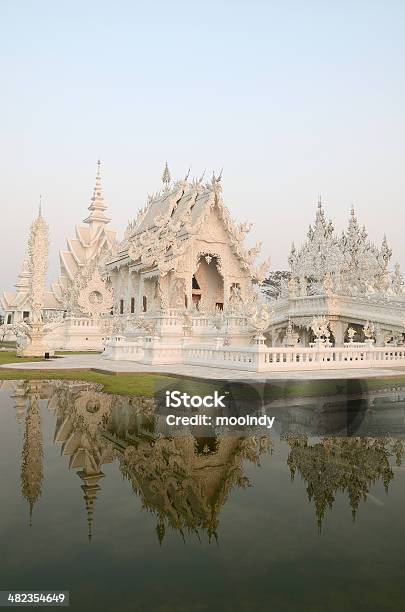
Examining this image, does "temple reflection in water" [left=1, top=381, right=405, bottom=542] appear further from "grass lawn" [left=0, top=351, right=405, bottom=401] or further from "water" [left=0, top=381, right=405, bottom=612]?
"grass lawn" [left=0, top=351, right=405, bottom=401]

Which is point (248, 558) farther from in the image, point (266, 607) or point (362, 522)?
point (362, 522)

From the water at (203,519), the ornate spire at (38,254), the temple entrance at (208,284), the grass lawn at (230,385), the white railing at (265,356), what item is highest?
the ornate spire at (38,254)

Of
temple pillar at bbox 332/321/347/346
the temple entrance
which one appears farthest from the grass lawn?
the temple entrance

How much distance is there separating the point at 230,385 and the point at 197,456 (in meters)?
5.47

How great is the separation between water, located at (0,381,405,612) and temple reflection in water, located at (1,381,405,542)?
0.07ft

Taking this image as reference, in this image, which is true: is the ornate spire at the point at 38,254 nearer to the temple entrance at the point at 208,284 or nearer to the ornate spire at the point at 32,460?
the temple entrance at the point at 208,284

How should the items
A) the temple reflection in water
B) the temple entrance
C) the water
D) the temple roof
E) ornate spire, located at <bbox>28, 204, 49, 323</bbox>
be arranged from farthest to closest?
ornate spire, located at <bbox>28, 204, 49, 323</bbox>
the temple entrance
the temple roof
the temple reflection in water
the water

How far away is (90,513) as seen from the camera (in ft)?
12.5

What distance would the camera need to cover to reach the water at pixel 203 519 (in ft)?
9.01

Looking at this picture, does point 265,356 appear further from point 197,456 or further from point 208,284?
point 208,284

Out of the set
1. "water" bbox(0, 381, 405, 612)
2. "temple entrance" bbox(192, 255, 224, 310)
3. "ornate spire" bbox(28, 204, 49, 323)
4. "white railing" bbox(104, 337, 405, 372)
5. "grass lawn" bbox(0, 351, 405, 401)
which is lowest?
"water" bbox(0, 381, 405, 612)

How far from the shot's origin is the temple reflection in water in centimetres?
406

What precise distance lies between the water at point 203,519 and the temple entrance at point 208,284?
27550 millimetres

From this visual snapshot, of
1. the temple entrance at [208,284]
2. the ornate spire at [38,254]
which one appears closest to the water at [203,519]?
the temple entrance at [208,284]
